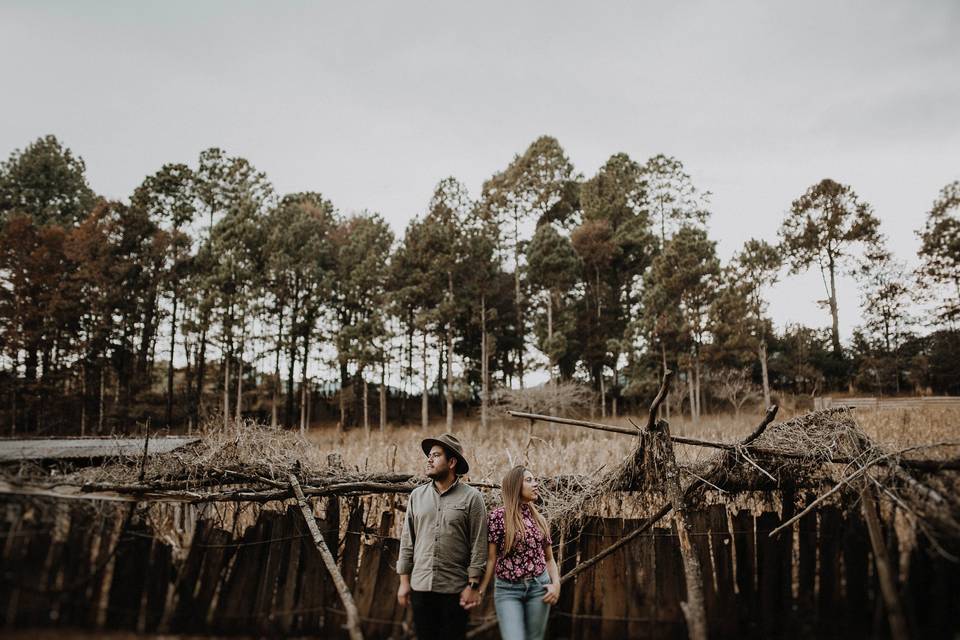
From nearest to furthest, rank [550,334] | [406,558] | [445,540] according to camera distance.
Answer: [445,540] → [406,558] → [550,334]

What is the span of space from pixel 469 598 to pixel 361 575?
1888 mm

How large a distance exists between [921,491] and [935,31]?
24.1 ft

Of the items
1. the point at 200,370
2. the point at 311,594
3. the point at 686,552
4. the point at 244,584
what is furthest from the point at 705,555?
the point at 200,370

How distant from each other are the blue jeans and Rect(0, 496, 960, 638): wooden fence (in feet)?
4.02

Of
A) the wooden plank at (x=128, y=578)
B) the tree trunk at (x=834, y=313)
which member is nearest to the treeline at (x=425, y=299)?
the tree trunk at (x=834, y=313)

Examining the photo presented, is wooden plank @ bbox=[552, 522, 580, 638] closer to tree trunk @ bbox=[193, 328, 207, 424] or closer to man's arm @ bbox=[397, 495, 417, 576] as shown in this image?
man's arm @ bbox=[397, 495, 417, 576]

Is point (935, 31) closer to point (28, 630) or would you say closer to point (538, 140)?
point (28, 630)

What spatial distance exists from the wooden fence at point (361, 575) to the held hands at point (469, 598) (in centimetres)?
134

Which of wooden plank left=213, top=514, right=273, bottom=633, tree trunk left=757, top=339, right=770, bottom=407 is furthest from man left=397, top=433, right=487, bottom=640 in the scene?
tree trunk left=757, top=339, right=770, bottom=407

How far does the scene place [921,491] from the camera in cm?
377

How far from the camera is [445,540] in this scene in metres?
3.74

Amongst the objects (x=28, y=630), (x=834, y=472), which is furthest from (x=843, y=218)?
(x=28, y=630)

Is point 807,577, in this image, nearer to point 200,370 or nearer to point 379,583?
point 379,583

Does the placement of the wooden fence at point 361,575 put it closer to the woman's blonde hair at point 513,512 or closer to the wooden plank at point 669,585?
the wooden plank at point 669,585
